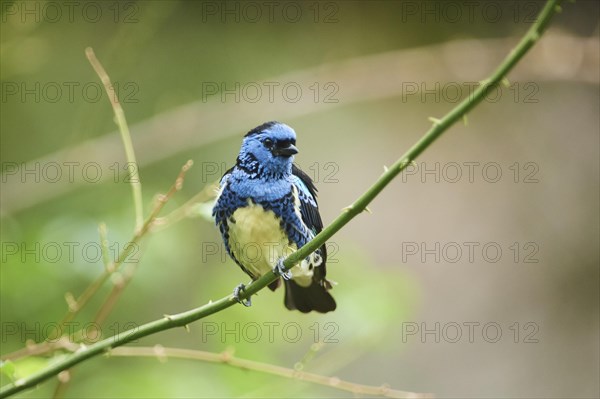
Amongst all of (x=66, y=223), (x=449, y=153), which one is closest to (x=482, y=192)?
(x=449, y=153)

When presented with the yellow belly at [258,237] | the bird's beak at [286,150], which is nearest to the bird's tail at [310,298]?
the yellow belly at [258,237]

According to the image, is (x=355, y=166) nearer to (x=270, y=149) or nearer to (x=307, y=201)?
(x=307, y=201)

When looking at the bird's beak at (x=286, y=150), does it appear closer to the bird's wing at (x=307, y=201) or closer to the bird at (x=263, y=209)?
the bird at (x=263, y=209)

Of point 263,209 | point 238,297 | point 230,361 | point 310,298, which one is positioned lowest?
point 230,361

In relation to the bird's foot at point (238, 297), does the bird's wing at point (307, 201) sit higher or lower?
higher

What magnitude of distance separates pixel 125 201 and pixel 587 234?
4182 millimetres

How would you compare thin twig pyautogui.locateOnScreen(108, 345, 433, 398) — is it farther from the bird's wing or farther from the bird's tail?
the bird's wing

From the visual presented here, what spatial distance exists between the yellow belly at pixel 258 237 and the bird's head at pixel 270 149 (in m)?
0.15

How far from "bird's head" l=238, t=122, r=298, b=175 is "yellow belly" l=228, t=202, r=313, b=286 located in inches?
5.9

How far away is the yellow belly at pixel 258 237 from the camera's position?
251 centimetres

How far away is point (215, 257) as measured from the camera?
517 cm

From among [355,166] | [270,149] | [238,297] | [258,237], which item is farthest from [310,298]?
[355,166]

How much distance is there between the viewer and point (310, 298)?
9.27ft

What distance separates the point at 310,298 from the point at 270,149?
0.73m
